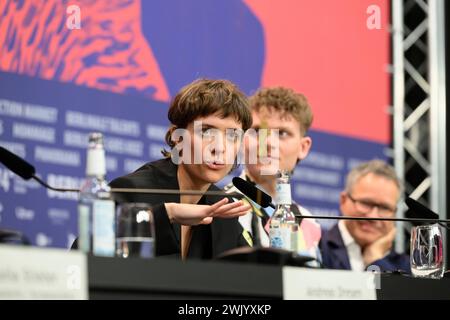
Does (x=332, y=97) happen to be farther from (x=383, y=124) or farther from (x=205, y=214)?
(x=205, y=214)

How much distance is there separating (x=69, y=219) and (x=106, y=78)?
0.57 m

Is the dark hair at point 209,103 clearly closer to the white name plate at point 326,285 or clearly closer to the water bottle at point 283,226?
the water bottle at point 283,226

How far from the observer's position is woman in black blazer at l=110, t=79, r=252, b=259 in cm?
261

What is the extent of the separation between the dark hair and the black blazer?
5.6 inches

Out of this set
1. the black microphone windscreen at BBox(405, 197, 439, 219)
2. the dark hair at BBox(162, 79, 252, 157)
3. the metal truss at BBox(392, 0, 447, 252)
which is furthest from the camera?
the metal truss at BBox(392, 0, 447, 252)

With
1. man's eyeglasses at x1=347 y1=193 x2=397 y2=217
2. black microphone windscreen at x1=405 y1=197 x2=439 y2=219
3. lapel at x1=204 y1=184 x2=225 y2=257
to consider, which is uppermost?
man's eyeglasses at x1=347 y1=193 x2=397 y2=217

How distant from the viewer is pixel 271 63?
459 centimetres

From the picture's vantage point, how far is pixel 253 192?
7.41 ft

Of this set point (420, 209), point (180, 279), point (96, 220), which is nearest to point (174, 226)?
point (420, 209)

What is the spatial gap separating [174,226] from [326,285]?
2.60 feet

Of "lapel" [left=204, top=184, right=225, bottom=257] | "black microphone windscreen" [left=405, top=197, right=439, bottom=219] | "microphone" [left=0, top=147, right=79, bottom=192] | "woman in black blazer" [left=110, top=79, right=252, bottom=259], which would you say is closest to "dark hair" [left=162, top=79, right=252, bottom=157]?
"woman in black blazer" [left=110, top=79, right=252, bottom=259]

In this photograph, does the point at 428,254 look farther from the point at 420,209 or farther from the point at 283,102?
the point at 283,102

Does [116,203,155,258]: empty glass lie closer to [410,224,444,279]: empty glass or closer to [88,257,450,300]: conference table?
[88,257,450,300]: conference table
